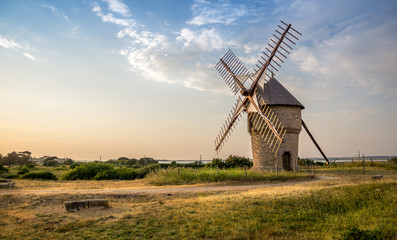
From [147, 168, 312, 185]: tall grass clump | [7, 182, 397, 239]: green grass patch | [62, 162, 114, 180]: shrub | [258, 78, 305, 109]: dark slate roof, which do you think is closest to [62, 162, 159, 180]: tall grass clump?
[62, 162, 114, 180]: shrub

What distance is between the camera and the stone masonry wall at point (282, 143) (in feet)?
82.5

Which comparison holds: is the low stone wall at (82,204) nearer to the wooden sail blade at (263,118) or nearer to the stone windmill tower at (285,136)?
the wooden sail blade at (263,118)

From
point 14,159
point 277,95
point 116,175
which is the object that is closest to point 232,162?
point 277,95

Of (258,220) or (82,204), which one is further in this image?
(82,204)

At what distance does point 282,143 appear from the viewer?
82.7 ft

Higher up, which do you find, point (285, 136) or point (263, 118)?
point (263, 118)

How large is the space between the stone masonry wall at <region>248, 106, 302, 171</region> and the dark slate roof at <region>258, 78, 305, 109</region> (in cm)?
46

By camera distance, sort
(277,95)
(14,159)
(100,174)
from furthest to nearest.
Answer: (14,159) → (100,174) → (277,95)

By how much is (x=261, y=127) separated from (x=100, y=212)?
17630 millimetres

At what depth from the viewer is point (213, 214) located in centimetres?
977

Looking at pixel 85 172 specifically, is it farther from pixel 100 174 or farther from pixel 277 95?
pixel 277 95

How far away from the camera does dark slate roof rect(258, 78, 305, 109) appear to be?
25392 mm

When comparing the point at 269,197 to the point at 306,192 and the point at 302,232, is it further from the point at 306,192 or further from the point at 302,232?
the point at 302,232

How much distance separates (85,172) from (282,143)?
63.0 ft
